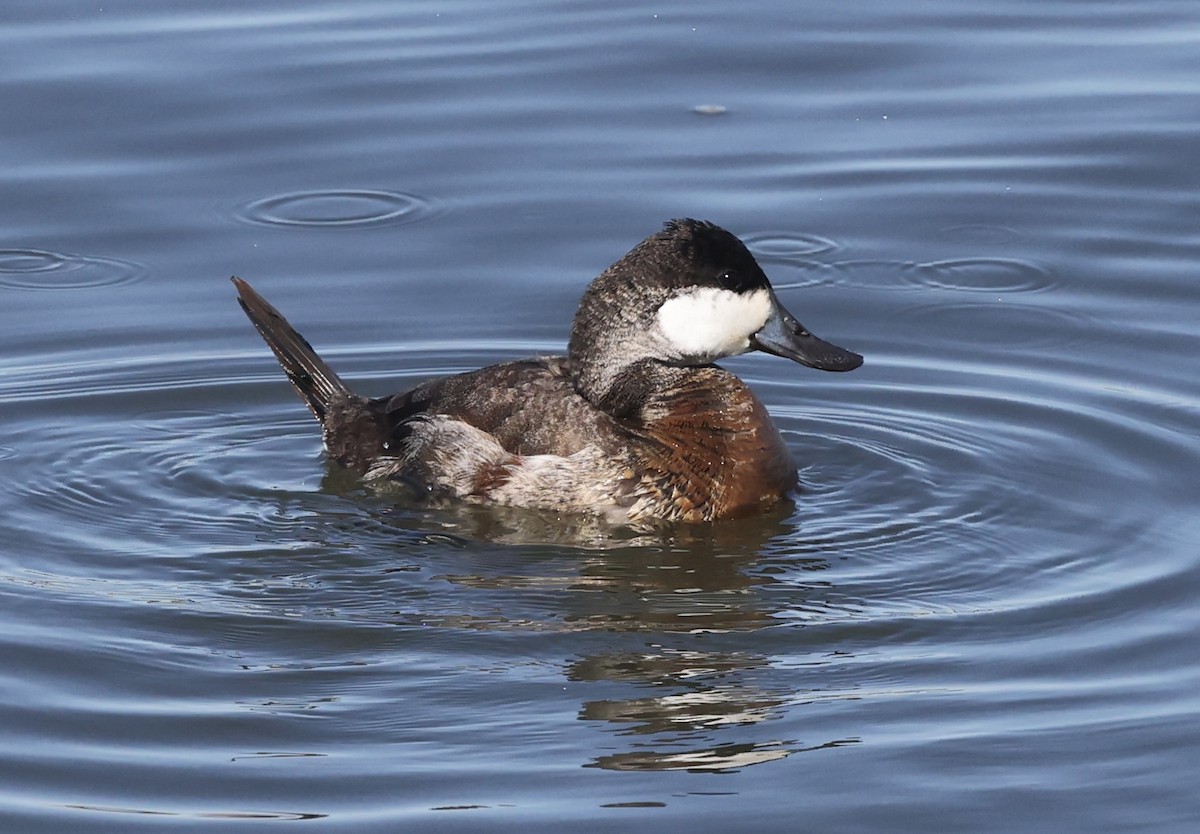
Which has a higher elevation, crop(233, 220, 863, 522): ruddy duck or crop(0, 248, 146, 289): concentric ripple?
crop(0, 248, 146, 289): concentric ripple

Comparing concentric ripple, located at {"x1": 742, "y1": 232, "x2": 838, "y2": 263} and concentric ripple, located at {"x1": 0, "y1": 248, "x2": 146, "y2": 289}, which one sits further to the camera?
concentric ripple, located at {"x1": 742, "y1": 232, "x2": 838, "y2": 263}

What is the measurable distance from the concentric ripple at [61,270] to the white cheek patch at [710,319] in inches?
124

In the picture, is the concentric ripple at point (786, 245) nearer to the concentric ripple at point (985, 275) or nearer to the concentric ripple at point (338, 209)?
the concentric ripple at point (985, 275)

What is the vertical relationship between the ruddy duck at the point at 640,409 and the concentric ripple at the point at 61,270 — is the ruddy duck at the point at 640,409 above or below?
below

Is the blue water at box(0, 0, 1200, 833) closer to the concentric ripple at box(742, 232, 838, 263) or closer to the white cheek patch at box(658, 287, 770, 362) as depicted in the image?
the concentric ripple at box(742, 232, 838, 263)

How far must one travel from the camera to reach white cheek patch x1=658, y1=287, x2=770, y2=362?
7.86 meters

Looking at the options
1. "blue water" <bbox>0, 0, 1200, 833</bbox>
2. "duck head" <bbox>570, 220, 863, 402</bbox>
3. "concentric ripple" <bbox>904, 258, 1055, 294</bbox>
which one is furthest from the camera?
"concentric ripple" <bbox>904, 258, 1055, 294</bbox>

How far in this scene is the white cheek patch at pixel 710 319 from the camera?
25.8 feet

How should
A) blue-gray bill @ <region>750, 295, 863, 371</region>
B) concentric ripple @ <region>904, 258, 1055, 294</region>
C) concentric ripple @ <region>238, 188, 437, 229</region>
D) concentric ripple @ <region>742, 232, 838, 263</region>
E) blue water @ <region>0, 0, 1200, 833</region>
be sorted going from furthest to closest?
concentric ripple @ <region>238, 188, 437, 229</region>, concentric ripple @ <region>742, 232, 838, 263</region>, concentric ripple @ <region>904, 258, 1055, 294</region>, blue-gray bill @ <region>750, 295, 863, 371</region>, blue water @ <region>0, 0, 1200, 833</region>

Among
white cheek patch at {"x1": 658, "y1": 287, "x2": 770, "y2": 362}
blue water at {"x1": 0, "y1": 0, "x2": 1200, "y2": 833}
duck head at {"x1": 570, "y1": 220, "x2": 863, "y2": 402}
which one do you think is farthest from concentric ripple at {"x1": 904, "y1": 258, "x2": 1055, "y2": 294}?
white cheek patch at {"x1": 658, "y1": 287, "x2": 770, "y2": 362}

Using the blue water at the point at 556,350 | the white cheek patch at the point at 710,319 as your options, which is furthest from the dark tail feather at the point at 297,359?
the white cheek patch at the point at 710,319

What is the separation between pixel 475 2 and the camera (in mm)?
13203

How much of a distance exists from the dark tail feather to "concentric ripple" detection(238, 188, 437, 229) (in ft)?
6.07

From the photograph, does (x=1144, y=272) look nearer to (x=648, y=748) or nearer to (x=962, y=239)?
(x=962, y=239)
